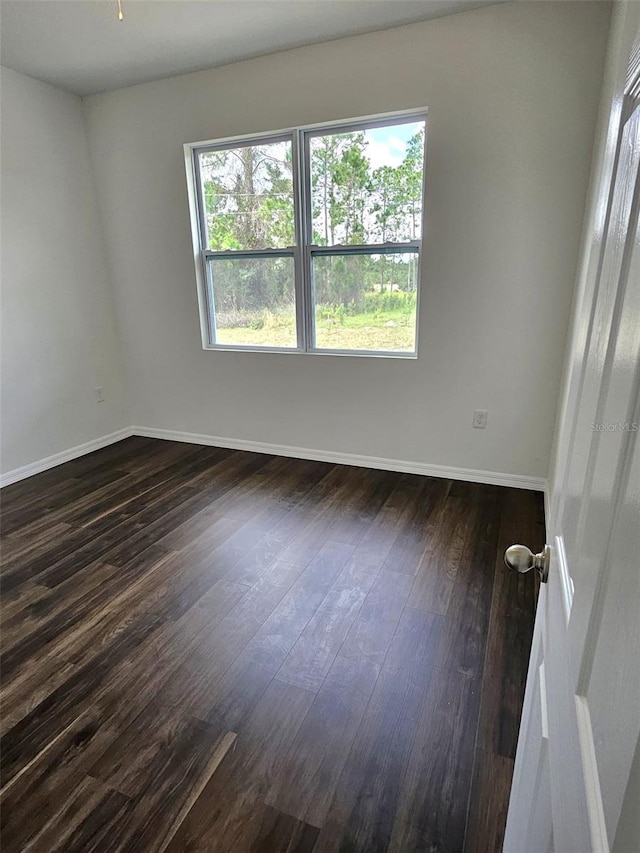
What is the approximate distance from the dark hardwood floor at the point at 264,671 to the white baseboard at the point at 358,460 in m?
0.12

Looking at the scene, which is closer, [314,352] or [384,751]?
[384,751]

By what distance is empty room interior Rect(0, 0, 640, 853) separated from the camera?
73 centimetres

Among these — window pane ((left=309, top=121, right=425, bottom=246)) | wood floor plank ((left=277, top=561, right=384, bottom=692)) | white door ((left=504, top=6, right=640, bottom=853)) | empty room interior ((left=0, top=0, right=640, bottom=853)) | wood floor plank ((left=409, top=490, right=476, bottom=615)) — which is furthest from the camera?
window pane ((left=309, top=121, right=425, bottom=246))

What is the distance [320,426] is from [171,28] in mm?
2518

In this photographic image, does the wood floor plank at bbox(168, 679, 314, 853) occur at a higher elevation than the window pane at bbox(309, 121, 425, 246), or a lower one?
lower

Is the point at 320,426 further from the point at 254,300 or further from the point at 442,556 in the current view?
the point at 442,556

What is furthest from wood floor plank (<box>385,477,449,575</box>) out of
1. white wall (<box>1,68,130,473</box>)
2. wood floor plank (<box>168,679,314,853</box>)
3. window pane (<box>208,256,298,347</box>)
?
white wall (<box>1,68,130,473</box>)

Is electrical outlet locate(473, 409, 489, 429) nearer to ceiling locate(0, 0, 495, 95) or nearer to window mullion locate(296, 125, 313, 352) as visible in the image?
window mullion locate(296, 125, 313, 352)

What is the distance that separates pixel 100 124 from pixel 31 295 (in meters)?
1.41

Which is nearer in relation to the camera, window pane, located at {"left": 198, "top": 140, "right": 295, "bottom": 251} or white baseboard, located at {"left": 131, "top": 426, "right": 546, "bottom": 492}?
white baseboard, located at {"left": 131, "top": 426, "right": 546, "bottom": 492}

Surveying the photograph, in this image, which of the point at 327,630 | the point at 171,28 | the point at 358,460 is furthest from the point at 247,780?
the point at 171,28

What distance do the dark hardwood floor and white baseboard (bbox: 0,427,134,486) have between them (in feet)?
1.62

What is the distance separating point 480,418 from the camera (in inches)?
116

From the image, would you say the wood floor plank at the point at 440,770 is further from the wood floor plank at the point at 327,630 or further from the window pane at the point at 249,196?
the window pane at the point at 249,196
